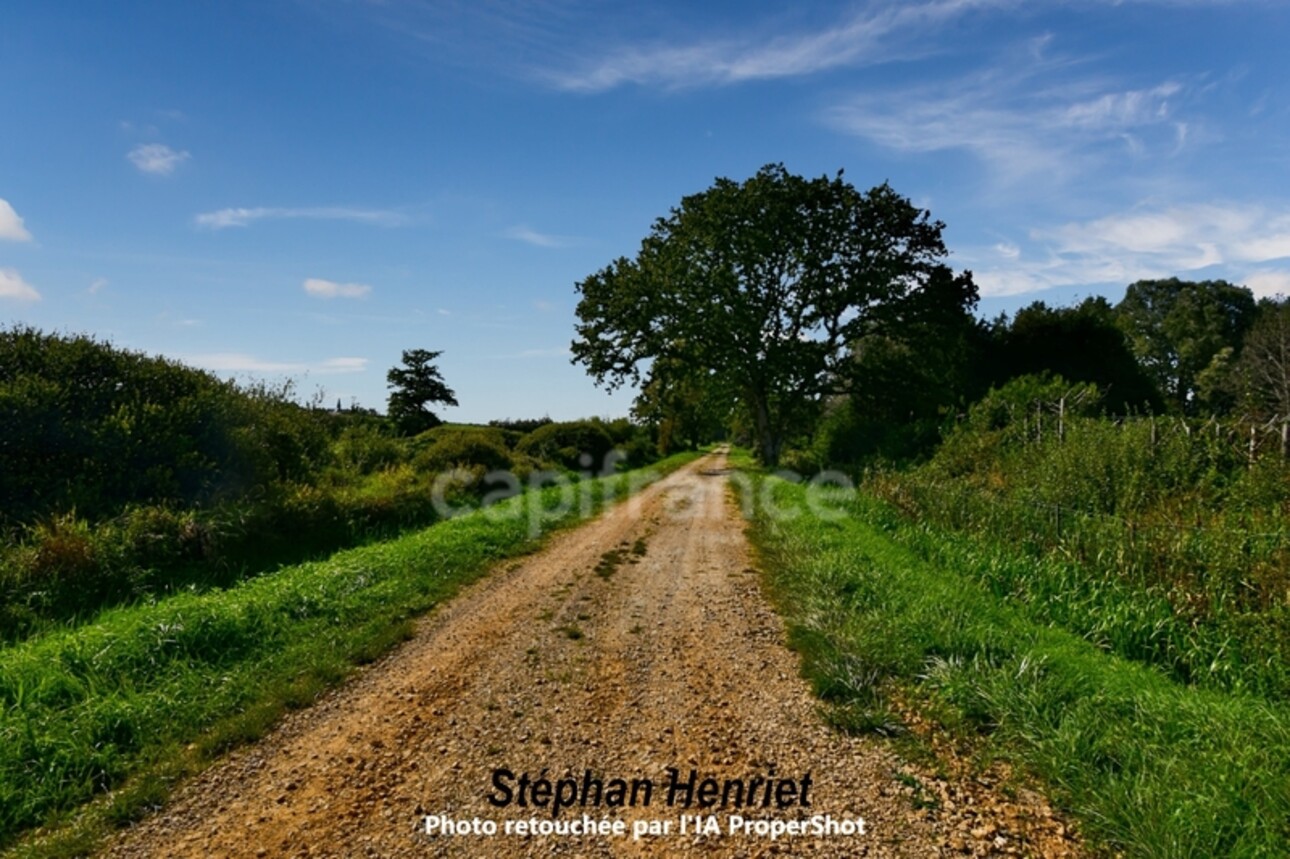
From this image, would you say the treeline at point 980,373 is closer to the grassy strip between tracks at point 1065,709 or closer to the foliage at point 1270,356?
the foliage at point 1270,356

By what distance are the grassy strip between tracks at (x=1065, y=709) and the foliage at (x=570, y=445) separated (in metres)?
19.4

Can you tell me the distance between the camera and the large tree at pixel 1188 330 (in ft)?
154

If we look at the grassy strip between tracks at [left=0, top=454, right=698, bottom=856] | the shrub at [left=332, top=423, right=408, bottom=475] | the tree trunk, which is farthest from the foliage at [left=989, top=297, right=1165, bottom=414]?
the grassy strip between tracks at [left=0, top=454, right=698, bottom=856]

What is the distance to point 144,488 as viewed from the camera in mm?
10547

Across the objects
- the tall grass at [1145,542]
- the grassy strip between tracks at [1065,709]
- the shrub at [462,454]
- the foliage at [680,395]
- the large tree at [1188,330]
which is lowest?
the grassy strip between tracks at [1065,709]

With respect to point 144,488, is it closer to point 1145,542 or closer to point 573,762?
point 573,762

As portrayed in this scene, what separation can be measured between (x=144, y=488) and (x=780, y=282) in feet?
77.7

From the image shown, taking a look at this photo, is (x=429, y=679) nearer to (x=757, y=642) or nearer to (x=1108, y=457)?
(x=757, y=642)

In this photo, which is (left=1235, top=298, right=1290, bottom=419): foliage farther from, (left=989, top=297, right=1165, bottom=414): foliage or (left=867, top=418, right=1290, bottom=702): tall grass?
(left=867, top=418, right=1290, bottom=702): tall grass

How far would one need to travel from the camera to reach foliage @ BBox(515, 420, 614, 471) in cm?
2717

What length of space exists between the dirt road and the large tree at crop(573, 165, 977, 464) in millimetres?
21313

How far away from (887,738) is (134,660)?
6.43 metres

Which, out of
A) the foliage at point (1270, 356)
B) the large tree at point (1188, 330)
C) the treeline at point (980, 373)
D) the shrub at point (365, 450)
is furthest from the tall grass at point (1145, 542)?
the large tree at point (1188, 330)

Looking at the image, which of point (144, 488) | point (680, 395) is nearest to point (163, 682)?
point (144, 488)
